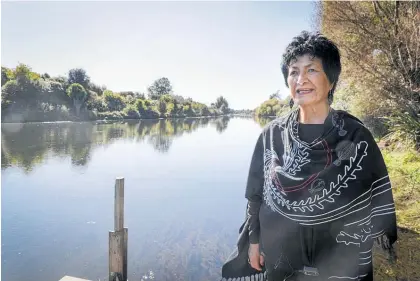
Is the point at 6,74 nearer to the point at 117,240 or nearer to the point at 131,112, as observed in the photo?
the point at 131,112

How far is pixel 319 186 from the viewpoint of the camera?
1.11 metres

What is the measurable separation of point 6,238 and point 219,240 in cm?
391

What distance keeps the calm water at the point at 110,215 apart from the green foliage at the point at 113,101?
34369 millimetres

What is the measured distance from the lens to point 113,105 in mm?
47406

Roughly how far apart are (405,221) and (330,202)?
381 cm

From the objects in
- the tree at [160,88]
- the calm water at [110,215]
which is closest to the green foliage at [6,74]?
the calm water at [110,215]

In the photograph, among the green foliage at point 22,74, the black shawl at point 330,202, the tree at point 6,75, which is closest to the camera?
the black shawl at point 330,202

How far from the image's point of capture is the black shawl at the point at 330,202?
108 centimetres

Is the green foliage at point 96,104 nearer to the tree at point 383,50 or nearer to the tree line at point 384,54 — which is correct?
the tree line at point 384,54

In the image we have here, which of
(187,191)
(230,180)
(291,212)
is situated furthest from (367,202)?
(230,180)

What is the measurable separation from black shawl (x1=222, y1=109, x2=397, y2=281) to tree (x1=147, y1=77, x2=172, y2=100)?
7305 cm

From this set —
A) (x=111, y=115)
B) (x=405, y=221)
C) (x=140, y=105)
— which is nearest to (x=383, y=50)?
(x=405, y=221)

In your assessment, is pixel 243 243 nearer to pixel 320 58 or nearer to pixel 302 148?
pixel 302 148

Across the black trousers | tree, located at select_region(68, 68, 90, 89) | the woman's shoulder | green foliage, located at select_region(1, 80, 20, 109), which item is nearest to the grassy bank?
the black trousers
